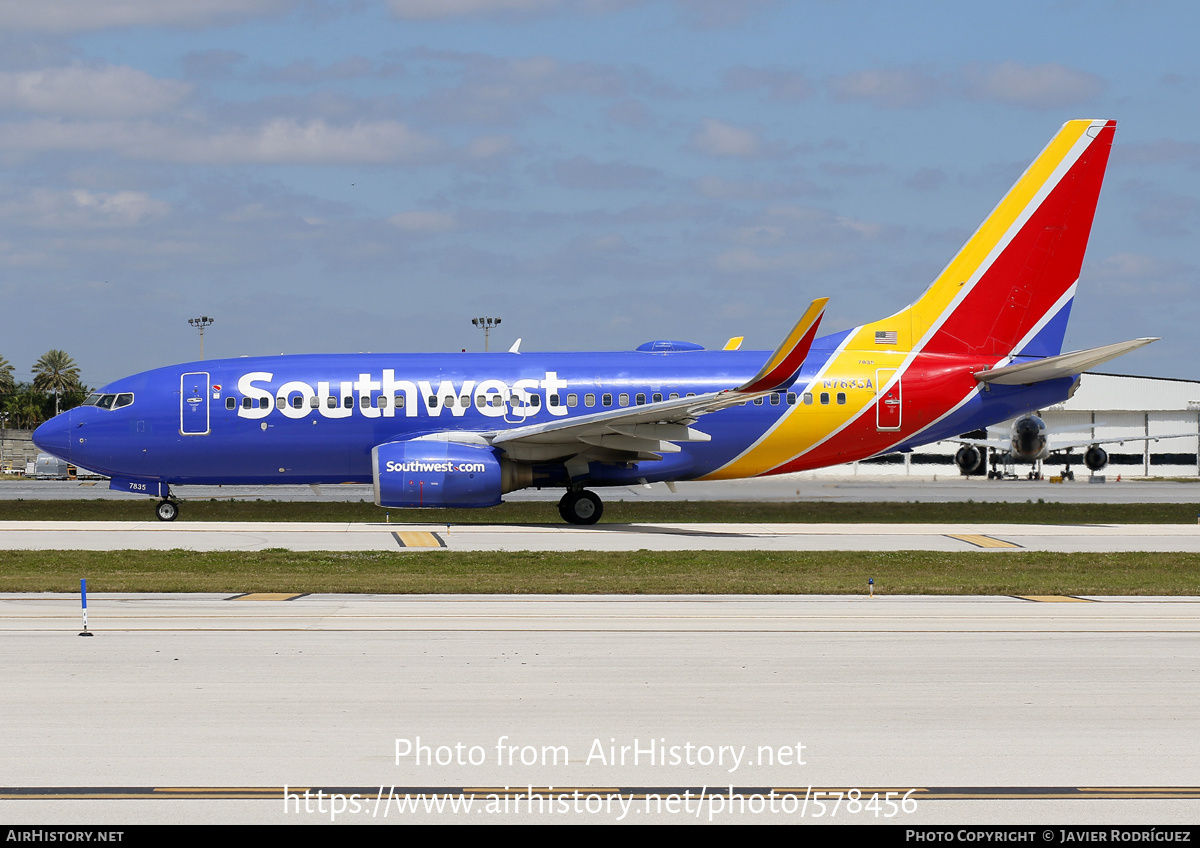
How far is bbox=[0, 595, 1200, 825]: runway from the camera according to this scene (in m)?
7.23

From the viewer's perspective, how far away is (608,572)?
2059 cm

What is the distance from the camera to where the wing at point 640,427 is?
85.4ft

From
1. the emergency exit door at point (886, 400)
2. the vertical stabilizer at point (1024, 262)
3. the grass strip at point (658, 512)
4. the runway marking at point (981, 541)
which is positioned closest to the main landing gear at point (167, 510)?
the grass strip at point (658, 512)

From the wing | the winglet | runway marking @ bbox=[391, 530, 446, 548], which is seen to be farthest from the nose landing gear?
the winglet

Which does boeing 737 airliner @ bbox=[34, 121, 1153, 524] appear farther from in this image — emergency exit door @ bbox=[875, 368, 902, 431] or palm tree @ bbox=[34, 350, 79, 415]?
palm tree @ bbox=[34, 350, 79, 415]

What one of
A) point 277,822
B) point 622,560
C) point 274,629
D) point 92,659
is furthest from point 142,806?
point 622,560

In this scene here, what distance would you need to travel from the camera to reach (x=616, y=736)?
344 inches

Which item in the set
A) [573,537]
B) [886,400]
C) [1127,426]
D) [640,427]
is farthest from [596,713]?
[1127,426]

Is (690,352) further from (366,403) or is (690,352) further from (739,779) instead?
(739,779)

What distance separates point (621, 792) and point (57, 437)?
92.1ft

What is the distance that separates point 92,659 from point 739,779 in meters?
7.27

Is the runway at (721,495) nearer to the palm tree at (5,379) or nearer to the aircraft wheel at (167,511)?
the aircraft wheel at (167,511)

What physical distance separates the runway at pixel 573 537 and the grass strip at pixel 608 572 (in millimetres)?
1365

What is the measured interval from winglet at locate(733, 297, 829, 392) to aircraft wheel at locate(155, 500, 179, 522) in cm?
1589
